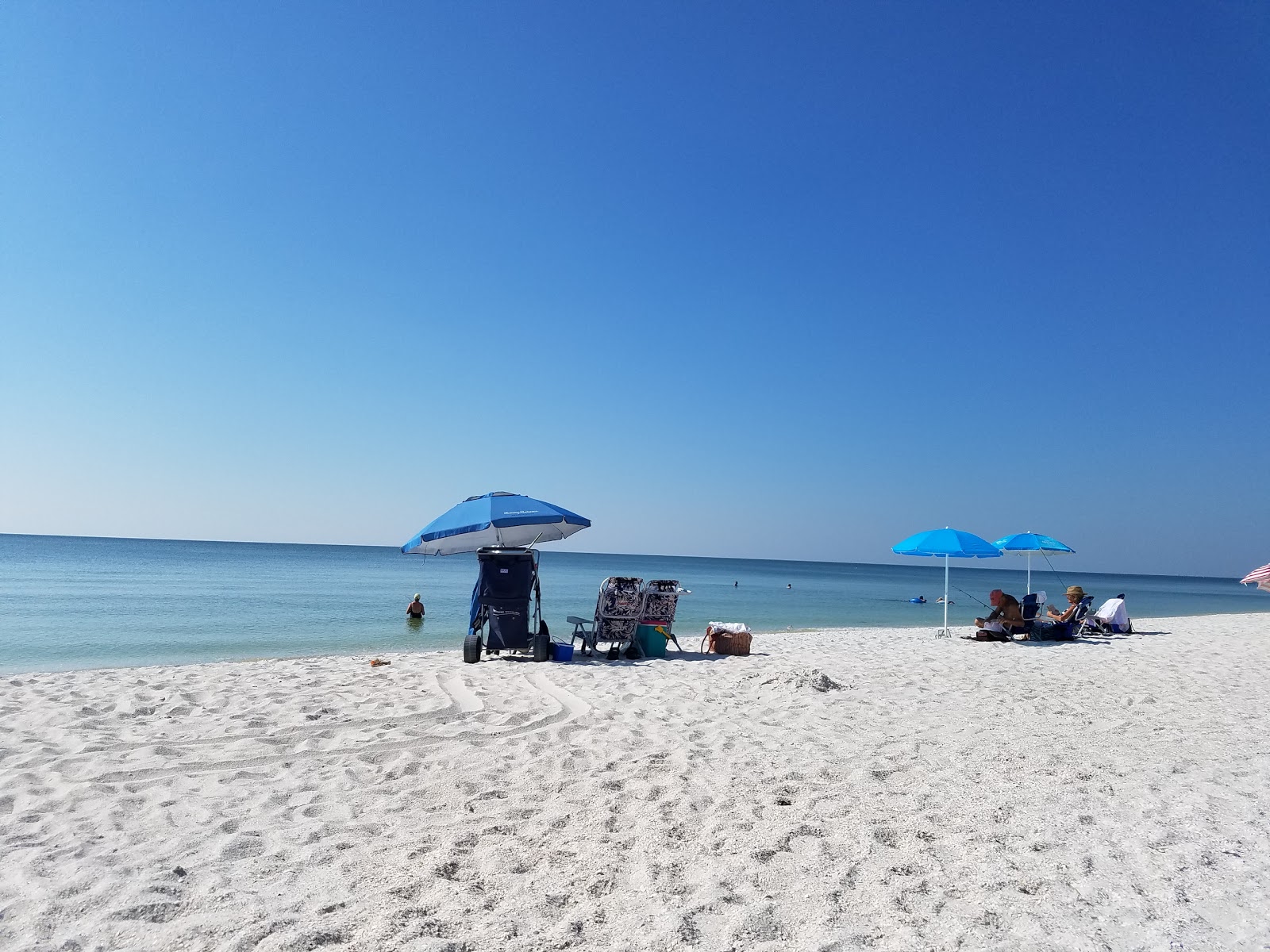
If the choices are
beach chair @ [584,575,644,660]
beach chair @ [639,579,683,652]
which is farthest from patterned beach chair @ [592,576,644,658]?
beach chair @ [639,579,683,652]

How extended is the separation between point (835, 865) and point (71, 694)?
6.54 metres

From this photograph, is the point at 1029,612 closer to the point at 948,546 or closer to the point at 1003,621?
the point at 1003,621

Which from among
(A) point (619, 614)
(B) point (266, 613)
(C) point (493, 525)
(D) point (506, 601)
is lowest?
(B) point (266, 613)

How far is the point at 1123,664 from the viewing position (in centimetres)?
982

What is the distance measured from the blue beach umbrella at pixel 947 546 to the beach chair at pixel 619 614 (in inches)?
219

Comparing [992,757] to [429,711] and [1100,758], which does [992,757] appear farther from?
[429,711]

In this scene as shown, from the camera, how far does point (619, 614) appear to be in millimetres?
9789

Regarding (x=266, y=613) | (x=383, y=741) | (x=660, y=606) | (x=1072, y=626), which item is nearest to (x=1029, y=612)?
(x=1072, y=626)

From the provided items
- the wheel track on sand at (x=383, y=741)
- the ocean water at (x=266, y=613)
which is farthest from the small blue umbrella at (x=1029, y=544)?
the wheel track on sand at (x=383, y=741)

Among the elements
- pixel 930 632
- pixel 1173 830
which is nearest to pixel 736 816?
pixel 1173 830

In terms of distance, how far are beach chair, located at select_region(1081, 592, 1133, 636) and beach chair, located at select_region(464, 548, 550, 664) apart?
10.9m

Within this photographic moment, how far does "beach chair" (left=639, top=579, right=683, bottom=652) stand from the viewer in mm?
10008

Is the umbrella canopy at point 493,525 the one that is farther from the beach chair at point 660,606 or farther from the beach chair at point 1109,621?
the beach chair at point 1109,621

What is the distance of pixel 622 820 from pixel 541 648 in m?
5.48
